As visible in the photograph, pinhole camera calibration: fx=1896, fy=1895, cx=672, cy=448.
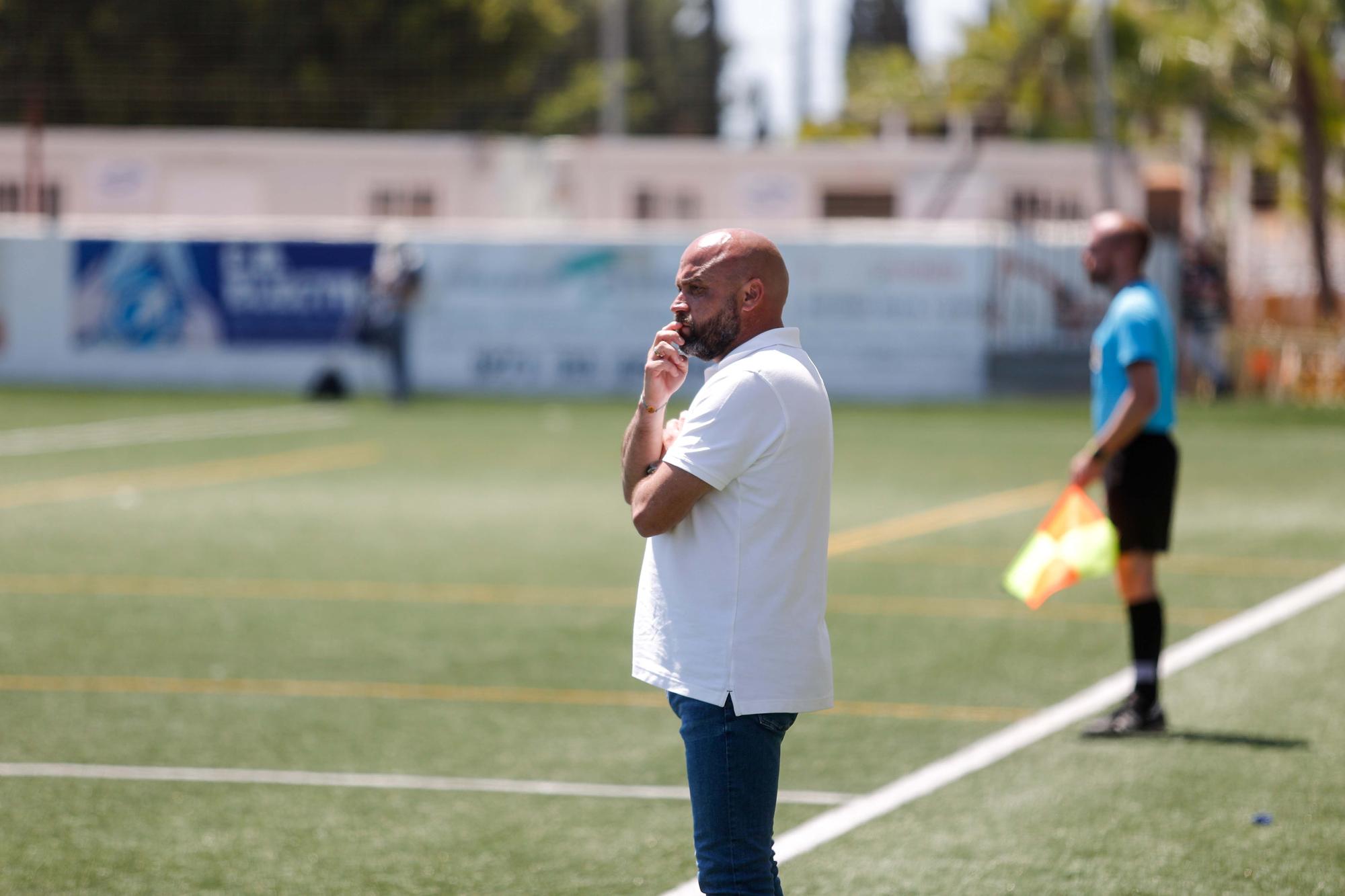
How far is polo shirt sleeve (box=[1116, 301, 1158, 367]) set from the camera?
7523 mm

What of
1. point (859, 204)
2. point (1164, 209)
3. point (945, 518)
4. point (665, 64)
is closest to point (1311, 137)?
point (1164, 209)

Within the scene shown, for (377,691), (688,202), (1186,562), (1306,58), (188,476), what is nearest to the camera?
(377,691)

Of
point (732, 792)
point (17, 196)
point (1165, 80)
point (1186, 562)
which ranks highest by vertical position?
point (1165, 80)

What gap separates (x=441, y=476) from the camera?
60.0 feet

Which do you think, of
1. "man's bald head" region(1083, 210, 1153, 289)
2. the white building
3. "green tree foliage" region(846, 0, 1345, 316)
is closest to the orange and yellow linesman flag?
"man's bald head" region(1083, 210, 1153, 289)

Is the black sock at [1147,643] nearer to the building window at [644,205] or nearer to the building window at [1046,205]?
the building window at [644,205]

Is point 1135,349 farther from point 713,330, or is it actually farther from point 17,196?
point 17,196

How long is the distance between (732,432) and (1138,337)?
400 centimetres

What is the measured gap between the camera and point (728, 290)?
411 centimetres

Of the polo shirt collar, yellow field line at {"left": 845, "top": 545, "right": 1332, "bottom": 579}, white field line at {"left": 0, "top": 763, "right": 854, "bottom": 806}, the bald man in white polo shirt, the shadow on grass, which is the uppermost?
the polo shirt collar

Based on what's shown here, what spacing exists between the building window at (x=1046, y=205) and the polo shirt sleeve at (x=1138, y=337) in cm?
3781

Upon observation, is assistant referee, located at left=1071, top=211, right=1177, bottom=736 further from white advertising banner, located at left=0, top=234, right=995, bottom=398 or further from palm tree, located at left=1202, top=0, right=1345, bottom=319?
palm tree, located at left=1202, top=0, right=1345, bottom=319

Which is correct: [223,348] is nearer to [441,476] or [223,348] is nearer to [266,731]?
[441,476]

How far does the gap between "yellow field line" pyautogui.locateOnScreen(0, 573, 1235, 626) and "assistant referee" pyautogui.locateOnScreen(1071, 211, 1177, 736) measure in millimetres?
2823
